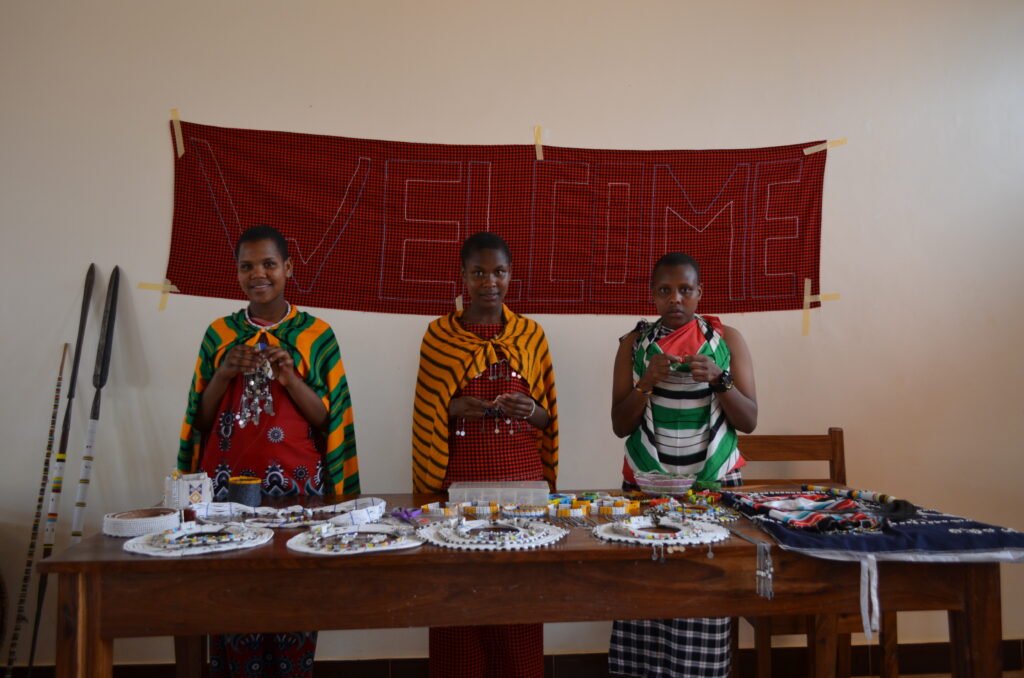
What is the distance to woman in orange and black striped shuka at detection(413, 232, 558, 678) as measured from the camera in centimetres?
237

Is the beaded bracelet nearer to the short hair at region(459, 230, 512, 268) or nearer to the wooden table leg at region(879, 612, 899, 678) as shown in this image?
the short hair at region(459, 230, 512, 268)

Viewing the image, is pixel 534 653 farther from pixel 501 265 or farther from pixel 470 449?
pixel 501 265

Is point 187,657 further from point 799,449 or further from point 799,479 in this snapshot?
point 799,479

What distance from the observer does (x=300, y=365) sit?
7.84 feet

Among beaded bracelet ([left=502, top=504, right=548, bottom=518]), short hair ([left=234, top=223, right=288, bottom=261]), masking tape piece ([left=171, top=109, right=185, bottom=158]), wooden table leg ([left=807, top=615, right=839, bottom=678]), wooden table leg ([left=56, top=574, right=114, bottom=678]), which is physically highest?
masking tape piece ([left=171, top=109, right=185, bottom=158])

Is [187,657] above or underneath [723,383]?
underneath

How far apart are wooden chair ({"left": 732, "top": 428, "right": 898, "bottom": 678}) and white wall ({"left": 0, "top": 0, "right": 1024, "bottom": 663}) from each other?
0.23 metres

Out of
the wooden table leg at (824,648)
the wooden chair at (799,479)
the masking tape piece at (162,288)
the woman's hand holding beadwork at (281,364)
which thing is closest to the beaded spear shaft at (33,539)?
the masking tape piece at (162,288)

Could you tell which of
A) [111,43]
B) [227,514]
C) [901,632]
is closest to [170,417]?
[227,514]

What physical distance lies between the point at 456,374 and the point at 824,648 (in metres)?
1.40

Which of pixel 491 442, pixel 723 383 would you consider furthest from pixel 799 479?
pixel 491 442

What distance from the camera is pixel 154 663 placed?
120 inches

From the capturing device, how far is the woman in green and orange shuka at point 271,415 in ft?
7.27

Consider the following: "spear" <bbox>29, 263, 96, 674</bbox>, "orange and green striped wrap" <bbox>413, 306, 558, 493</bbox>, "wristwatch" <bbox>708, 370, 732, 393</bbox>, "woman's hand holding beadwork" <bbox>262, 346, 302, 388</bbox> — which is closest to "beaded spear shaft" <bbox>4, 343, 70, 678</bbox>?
"spear" <bbox>29, 263, 96, 674</bbox>
